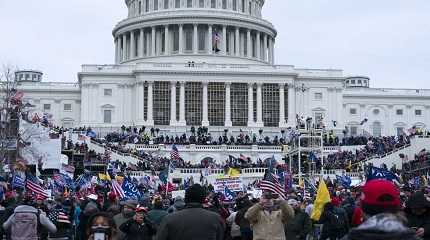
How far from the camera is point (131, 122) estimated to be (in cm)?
10112

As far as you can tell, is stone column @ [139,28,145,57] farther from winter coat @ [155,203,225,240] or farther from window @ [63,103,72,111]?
winter coat @ [155,203,225,240]

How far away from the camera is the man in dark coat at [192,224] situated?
10281 millimetres

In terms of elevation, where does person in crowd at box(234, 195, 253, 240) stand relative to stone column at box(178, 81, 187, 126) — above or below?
below

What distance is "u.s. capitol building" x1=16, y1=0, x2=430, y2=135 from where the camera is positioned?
99750 mm

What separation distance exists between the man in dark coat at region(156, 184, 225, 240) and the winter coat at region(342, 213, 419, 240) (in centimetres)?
381

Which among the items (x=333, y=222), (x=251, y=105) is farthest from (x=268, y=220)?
(x=251, y=105)

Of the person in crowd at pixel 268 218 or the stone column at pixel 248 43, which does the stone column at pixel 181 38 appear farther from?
the person in crowd at pixel 268 218

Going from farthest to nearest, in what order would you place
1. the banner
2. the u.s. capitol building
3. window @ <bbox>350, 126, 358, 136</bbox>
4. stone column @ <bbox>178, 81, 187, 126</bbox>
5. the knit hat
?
window @ <bbox>350, 126, 358, 136</bbox> < the u.s. capitol building < stone column @ <bbox>178, 81, 187, 126</bbox> < the banner < the knit hat

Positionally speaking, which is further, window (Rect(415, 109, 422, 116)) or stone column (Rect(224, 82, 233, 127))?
window (Rect(415, 109, 422, 116))

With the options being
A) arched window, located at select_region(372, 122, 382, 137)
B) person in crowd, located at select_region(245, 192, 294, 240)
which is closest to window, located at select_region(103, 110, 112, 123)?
arched window, located at select_region(372, 122, 382, 137)

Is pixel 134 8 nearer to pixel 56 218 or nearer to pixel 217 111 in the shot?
pixel 217 111

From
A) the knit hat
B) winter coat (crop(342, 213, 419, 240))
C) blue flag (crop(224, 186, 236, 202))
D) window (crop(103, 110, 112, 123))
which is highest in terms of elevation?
window (crop(103, 110, 112, 123))

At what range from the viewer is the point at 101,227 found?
11.1m

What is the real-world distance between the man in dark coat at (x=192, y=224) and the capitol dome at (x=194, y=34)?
101 meters
